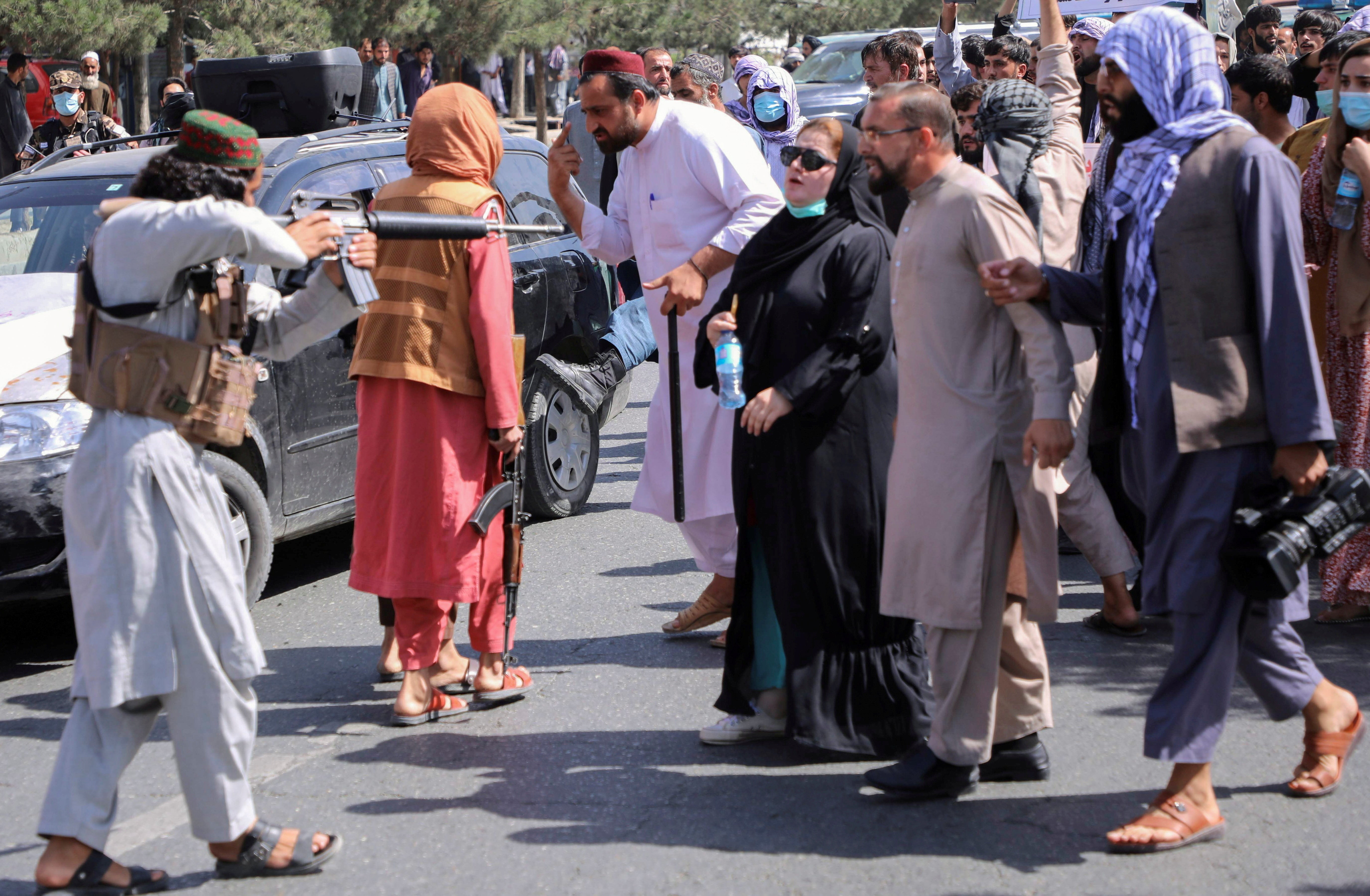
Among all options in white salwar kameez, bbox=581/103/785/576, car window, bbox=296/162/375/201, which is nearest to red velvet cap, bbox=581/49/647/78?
white salwar kameez, bbox=581/103/785/576

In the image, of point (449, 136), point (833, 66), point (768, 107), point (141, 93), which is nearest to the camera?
point (449, 136)

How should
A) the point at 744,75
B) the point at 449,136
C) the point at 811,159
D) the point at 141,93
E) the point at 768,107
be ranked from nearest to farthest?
the point at 811,159
the point at 449,136
the point at 768,107
the point at 744,75
the point at 141,93

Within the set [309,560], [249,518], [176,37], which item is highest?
[176,37]

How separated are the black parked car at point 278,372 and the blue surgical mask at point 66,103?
6.37 meters

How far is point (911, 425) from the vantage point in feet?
13.3

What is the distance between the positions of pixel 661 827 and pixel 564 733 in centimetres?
84

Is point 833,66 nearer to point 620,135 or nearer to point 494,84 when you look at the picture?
point 494,84

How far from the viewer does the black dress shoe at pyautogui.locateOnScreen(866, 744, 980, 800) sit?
4141 millimetres

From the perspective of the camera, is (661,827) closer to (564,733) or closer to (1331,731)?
(564,733)

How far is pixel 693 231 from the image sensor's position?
5.60 metres

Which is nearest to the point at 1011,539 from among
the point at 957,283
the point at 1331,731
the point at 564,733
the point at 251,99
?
the point at 957,283

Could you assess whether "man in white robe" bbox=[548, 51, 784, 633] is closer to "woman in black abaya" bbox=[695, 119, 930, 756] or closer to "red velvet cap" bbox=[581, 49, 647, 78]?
"red velvet cap" bbox=[581, 49, 647, 78]

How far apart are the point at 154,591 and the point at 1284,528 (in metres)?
2.74

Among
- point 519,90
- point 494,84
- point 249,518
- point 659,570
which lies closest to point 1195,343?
point 659,570
